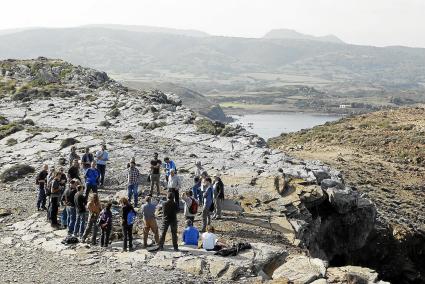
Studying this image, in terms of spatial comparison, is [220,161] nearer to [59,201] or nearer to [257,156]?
[257,156]

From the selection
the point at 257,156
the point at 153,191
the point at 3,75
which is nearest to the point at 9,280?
the point at 153,191

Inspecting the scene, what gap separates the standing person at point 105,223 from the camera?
1969 cm

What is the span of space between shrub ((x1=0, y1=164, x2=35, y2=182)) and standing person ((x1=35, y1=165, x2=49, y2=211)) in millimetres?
7824

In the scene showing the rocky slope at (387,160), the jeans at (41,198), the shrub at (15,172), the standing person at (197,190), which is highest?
the standing person at (197,190)

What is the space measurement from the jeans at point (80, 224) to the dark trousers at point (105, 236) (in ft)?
3.54

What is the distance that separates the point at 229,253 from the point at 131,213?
3.89m

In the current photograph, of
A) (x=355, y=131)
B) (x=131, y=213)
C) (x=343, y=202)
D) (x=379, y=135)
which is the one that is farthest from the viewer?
(x=355, y=131)

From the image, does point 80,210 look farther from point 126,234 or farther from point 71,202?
point 126,234

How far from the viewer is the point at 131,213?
1923cm

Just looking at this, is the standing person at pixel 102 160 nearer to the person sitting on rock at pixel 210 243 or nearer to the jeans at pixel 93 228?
the jeans at pixel 93 228

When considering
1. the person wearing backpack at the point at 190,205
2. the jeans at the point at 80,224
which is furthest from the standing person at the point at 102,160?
the person wearing backpack at the point at 190,205

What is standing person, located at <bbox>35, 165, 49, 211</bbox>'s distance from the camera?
25.0 m

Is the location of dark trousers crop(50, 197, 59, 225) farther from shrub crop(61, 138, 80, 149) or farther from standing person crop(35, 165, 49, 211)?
shrub crop(61, 138, 80, 149)

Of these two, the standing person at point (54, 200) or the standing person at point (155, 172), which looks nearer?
the standing person at point (54, 200)
